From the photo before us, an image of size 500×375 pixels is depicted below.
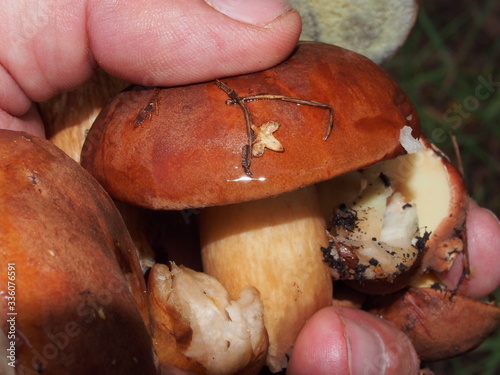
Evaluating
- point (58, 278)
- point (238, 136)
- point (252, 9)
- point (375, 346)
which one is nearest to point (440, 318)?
point (375, 346)

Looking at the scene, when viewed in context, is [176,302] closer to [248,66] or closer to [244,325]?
[244,325]

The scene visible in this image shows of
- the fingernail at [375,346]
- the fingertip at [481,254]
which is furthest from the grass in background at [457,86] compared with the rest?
the fingernail at [375,346]

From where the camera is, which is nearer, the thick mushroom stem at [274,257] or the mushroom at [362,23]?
the thick mushroom stem at [274,257]

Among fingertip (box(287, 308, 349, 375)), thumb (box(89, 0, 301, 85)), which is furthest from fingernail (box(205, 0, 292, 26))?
fingertip (box(287, 308, 349, 375))

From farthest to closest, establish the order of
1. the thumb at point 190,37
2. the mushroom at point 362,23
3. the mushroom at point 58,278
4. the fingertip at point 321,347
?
the mushroom at point 362,23, the fingertip at point 321,347, the thumb at point 190,37, the mushroom at point 58,278

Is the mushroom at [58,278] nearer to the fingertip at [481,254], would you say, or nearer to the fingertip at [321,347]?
the fingertip at [321,347]

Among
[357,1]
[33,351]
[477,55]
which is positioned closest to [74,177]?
[33,351]
